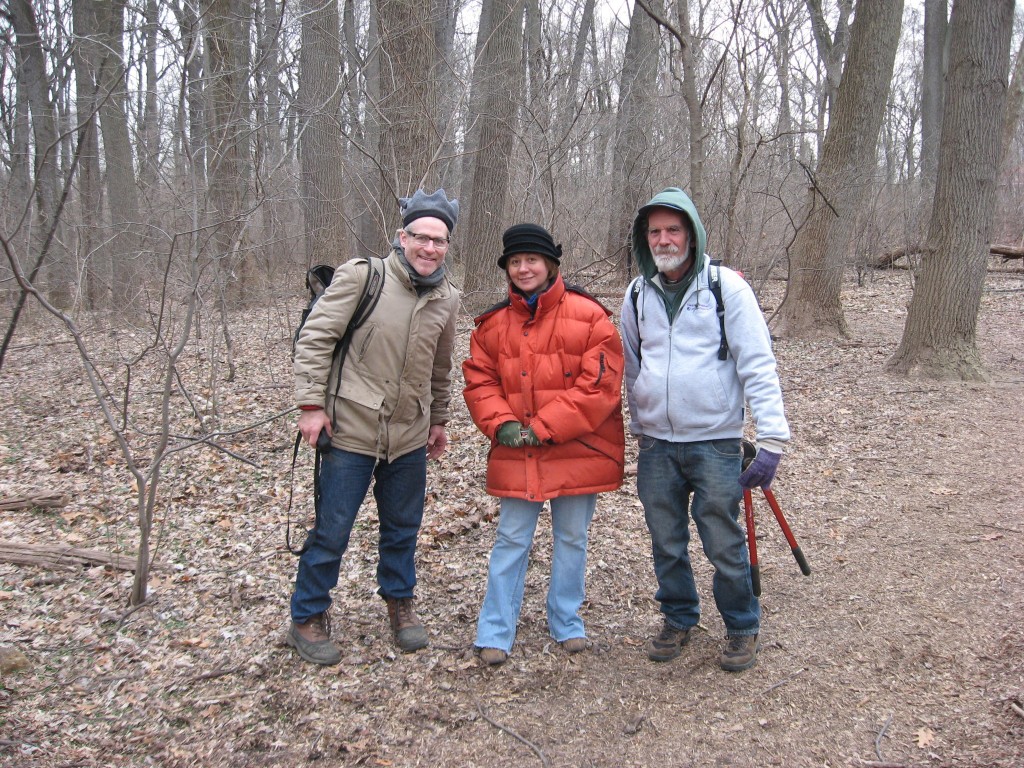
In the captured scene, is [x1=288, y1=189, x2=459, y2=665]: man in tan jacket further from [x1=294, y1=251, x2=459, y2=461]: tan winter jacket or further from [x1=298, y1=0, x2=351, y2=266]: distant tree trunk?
[x1=298, y1=0, x2=351, y2=266]: distant tree trunk

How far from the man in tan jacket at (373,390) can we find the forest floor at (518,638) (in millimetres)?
441

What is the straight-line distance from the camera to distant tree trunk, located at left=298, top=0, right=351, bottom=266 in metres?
7.59

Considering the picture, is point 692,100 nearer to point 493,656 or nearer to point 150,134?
point 150,134

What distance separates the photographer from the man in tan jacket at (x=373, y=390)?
3129mm

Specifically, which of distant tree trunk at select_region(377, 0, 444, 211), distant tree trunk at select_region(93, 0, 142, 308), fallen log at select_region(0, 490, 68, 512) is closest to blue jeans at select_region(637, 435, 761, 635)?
fallen log at select_region(0, 490, 68, 512)

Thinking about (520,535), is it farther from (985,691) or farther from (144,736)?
(985,691)

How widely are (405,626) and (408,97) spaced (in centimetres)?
499

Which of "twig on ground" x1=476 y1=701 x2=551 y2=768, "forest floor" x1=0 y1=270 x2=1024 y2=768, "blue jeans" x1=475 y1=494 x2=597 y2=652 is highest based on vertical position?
"blue jeans" x1=475 y1=494 x2=597 y2=652

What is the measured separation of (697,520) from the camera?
321 centimetres

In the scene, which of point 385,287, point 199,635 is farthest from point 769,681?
point 199,635

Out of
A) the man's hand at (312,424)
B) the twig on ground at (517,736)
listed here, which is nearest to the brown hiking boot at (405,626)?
the twig on ground at (517,736)

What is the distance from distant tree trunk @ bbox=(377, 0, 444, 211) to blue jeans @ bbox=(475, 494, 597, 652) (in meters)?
4.20

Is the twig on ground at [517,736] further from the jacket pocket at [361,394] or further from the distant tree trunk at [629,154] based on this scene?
the distant tree trunk at [629,154]

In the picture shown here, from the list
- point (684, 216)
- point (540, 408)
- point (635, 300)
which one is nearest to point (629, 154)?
point (635, 300)
